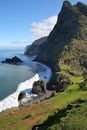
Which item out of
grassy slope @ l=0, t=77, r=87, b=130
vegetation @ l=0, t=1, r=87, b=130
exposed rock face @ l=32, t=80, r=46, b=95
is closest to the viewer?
vegetation @ l=0, t=1, r=87, b=130

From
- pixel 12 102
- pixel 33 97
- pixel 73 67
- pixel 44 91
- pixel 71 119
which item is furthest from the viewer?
pixel 73 67

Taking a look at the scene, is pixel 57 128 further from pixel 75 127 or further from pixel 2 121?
pixel 2 121

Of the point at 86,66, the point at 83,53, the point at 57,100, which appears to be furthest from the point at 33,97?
the point at 83,53

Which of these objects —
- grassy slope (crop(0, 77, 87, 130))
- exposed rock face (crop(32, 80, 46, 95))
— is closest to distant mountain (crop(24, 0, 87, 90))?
exposed rock face (crop(32, 80, 46, 95))

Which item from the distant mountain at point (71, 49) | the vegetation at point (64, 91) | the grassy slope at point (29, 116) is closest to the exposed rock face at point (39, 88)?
the vegetation at point (64, 91)

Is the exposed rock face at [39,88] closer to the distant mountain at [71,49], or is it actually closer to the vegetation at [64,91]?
the vegetation at [64,91]

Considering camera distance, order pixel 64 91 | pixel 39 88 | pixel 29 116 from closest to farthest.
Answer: pixel 29 116 → pixel 64 91 → pixel 39 88

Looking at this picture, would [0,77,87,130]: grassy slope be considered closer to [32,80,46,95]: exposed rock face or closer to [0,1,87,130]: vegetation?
[0,1,87,130]: vegetation

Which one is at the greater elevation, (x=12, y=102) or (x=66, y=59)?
(x=66, y=59)

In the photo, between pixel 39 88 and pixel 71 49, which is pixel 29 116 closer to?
pixel 39 88

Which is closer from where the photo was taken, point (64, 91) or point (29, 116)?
point (29, 116)

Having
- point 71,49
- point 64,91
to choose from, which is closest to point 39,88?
point 64,91
